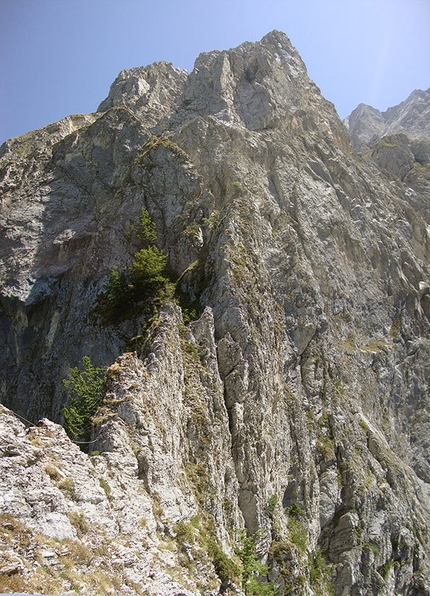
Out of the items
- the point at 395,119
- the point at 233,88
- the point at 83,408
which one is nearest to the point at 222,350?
the point at 83,408

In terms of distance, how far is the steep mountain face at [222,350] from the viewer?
12445 millimetres

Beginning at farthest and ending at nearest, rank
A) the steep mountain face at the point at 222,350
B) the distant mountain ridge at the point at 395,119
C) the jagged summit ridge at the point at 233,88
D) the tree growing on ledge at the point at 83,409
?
1. the distant mountain ridge at the point at 395,119
2. the jagged summit ridge at the point at 233,88
3. the tree growing on ledge at the point at 83,409
4. the steep mountain face at the point at 222,350

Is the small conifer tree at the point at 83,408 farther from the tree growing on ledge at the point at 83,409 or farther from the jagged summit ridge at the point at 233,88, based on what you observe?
the jagged summit ridge at the point at 233,88

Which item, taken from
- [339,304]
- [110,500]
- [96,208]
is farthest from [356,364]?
[110,500]

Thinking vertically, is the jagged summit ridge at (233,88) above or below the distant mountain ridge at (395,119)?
below

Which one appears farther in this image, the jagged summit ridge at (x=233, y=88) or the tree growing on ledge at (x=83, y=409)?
the jagged summit ridge at (x=233, y=88)

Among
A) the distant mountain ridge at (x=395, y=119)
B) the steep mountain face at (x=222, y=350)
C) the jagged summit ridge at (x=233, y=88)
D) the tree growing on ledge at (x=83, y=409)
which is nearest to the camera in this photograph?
the steep mountain face at (x=222, y=350)

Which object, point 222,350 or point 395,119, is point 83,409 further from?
point 395,119

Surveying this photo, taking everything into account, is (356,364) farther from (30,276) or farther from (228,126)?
(30,276)

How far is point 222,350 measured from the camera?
23.3 m

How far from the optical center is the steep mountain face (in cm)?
1245

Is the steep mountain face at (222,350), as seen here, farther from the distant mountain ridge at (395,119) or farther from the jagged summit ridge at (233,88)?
the distant mountain ridge at (395,119)

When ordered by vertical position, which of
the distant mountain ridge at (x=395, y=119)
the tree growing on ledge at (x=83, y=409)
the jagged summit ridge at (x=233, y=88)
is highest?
the distant mountain ridge at (x=395, y=119)

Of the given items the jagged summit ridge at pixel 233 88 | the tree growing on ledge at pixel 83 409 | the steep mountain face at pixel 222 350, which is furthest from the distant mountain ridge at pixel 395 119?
the tree growing on ledge at pixel 83 409
